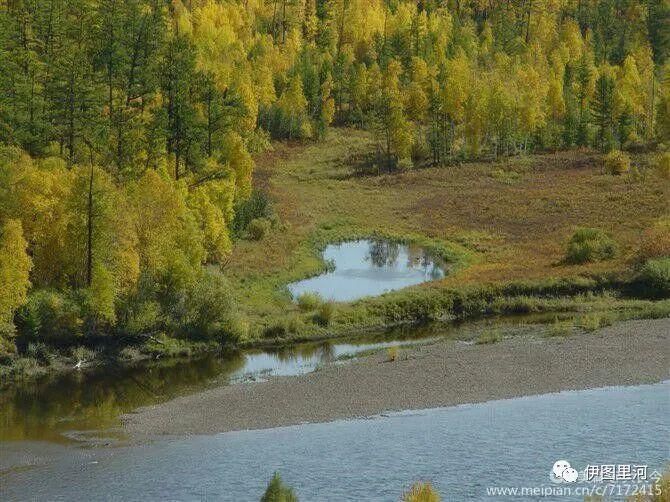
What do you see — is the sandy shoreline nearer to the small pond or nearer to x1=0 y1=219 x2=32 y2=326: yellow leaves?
x1=0 y1=219 x2=32 y2=326: yellow leaves

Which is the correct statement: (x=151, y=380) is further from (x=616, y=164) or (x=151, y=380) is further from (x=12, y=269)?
(x=616, y=164)

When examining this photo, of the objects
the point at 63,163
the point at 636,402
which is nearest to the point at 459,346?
the point at 636,402

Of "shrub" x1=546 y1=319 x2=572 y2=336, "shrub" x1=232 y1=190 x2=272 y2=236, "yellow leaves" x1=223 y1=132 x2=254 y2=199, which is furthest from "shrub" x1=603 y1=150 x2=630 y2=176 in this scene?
"shrub" x1=546 y1=319 x2=572 y2=336

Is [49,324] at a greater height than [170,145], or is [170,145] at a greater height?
[170,145]

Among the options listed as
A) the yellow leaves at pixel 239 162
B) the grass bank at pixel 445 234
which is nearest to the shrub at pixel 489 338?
the grass bank at pixel 445 234

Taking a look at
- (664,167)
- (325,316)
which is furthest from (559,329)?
(664,167)

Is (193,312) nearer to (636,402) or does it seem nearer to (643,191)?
(636,402)
